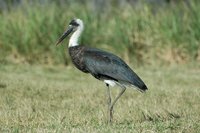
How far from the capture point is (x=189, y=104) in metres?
10.1

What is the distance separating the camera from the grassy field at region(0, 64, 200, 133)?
7679 mm

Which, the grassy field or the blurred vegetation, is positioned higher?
the blurred vegetation

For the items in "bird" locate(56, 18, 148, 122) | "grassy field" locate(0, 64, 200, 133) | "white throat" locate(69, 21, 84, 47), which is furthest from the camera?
"white throat" locate(69, 21, 84, 47)

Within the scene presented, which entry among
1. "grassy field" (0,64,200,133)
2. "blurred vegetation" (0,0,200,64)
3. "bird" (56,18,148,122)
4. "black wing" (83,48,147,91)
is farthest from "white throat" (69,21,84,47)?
"blurred vegetation" (0,0,200,64)

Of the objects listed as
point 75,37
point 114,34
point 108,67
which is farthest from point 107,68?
point 114,34

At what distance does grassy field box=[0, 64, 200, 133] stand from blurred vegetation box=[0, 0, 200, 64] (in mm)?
1021

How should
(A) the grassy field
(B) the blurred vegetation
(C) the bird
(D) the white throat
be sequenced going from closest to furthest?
(A) the grassy field, (C) the bird, (D) the white throat, (B) the blurred vegetation

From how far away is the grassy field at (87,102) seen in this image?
7679 mm

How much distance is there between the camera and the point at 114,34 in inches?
653

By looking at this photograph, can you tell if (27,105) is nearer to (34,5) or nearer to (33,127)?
(33,127)

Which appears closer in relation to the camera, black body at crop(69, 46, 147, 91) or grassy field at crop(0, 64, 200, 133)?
grassy field at crop(0, 64, 200, 133)

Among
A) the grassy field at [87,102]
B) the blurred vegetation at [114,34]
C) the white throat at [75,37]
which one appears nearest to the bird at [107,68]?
the white throat at [75,37]

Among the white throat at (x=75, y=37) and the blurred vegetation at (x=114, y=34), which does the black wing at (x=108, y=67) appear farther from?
the blurred vegetation at (x=114, y=34)

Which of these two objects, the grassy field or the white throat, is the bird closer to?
the white throat
